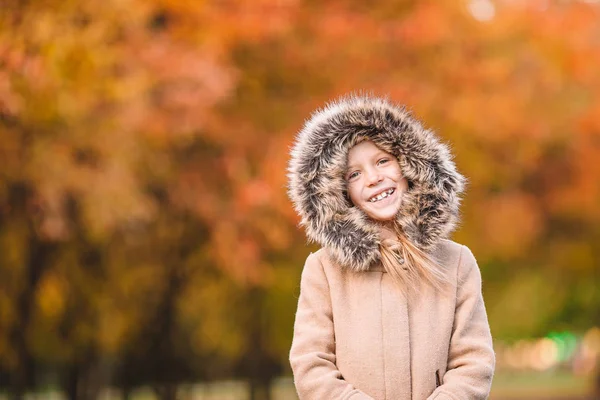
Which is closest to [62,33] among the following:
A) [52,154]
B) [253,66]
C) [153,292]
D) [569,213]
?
[52,154]

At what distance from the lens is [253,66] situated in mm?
14625

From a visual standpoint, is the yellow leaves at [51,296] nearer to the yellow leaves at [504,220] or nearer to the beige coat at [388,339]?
the yellow leaves at [504,220]

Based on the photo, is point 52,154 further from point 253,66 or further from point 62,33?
point 253,66

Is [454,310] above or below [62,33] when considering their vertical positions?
below

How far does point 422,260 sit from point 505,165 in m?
14.5

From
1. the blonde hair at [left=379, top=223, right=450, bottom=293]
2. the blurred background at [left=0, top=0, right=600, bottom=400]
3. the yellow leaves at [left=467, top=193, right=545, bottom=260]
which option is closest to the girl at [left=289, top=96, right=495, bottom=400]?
the blonde hair at [left=379, top=223, right=450, bottom=293]

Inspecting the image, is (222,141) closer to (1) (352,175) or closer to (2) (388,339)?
(1) (352,175)

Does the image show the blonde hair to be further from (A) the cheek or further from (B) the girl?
(A) the cheek

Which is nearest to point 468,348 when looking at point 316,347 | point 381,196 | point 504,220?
point 316,347

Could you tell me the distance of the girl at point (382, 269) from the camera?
14.0 feet

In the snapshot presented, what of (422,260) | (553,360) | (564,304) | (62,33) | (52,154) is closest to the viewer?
(422,260)

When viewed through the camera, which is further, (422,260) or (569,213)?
(569,213)

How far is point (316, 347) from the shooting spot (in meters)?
4.30

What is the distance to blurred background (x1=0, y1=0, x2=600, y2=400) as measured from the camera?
12.1m
